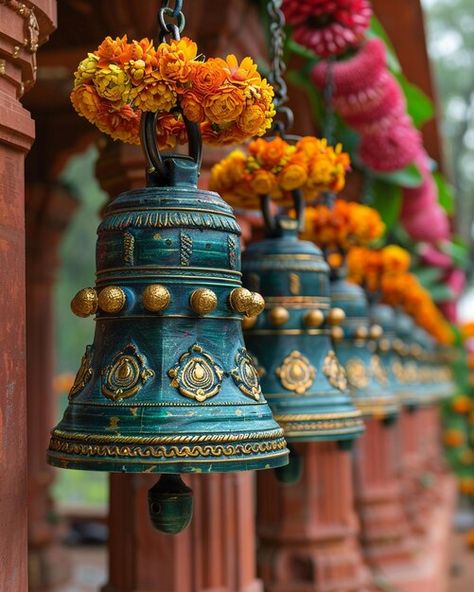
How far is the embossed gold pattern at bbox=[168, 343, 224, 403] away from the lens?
185cm

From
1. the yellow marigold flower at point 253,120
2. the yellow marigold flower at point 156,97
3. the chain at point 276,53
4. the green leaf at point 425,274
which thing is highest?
the green leaf at point 425,274

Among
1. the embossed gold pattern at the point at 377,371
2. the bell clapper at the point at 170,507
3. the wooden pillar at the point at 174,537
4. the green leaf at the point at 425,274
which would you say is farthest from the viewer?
the green leaf at the point at 425,274

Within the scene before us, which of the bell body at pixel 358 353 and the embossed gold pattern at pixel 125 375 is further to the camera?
the bell body at pixel 358 353

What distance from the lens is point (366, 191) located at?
5.27 meters

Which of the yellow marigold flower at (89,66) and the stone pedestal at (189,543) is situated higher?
the yellow marigold flower at (89,66)

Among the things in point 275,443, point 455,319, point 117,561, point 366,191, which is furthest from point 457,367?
point 275,443

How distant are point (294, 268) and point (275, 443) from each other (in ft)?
2.87

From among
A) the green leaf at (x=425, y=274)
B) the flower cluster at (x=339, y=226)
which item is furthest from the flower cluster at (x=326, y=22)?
the green leaf at (x=425, y=274)

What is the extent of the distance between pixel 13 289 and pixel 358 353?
6.52 ft

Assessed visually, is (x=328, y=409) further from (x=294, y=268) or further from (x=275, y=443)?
(x=275, y=443)

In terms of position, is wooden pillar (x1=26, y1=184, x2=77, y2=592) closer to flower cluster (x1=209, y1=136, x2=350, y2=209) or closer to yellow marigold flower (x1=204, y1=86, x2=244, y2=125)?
flower cluster (x1=209, y1=136, x2=350, y2=209)

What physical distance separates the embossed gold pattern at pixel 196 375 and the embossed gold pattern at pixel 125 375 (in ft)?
0.17

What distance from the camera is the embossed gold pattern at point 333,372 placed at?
8.67 feet

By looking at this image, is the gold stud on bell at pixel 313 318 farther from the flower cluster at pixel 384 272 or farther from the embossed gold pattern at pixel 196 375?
the flower cluster at pixel 384 272
